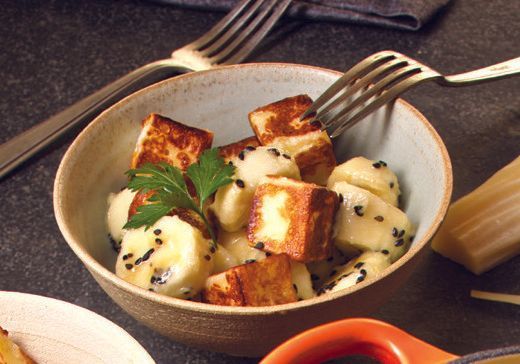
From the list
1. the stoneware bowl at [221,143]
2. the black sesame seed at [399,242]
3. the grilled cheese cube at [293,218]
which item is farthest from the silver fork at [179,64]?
the black sesame seed at [399,242]

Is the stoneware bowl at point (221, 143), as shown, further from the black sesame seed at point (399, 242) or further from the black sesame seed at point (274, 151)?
the black sesame seed at point (274, 151)

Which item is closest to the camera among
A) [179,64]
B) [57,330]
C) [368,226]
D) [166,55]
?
[57,330]

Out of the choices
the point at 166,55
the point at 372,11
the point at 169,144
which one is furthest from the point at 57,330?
the point at 372,11

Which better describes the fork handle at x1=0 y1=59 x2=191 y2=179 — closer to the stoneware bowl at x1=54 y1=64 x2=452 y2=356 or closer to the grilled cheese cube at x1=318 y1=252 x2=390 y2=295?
the stoneware bowl at x1=54 y1=64 x2=452 y2=356

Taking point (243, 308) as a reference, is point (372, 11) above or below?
above

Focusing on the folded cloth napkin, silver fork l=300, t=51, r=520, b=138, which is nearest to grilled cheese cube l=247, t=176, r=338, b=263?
silver fork l=300, t=51, r=520, b=138

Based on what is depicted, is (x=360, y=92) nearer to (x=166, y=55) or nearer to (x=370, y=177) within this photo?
(x=370, y=177)
